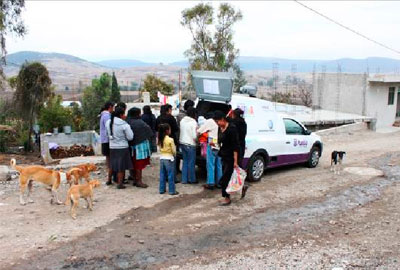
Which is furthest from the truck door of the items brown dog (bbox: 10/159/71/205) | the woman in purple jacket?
brown dog (bbox: 10/159/71/205)

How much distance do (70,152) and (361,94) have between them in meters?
15.8

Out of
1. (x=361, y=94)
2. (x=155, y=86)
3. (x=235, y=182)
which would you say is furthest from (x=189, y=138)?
(x=155, y=86)

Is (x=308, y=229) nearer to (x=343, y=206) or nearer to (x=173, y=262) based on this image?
(x=343, y=206)

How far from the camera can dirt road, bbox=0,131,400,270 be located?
5262 millimetres

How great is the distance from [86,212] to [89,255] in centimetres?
165

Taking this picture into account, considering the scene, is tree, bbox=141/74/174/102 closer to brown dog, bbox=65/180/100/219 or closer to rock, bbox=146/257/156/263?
brown dog, bbox=65/180/100/219

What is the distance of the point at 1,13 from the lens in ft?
39.3

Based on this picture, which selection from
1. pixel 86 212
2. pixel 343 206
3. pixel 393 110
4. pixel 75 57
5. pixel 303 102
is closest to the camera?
pixel 86 212

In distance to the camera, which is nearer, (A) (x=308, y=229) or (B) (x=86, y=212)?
(A) (x=308, y=229)

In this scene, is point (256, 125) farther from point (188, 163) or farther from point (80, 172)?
point (80, 172)

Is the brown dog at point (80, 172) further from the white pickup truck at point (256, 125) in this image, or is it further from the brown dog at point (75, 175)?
the white pickup truck at point (256, 125)

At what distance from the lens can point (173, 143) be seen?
303 inches

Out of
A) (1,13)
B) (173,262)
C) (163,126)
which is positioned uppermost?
(1,13)

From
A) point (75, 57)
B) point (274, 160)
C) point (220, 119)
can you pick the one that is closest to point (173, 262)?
point (220, 119)
